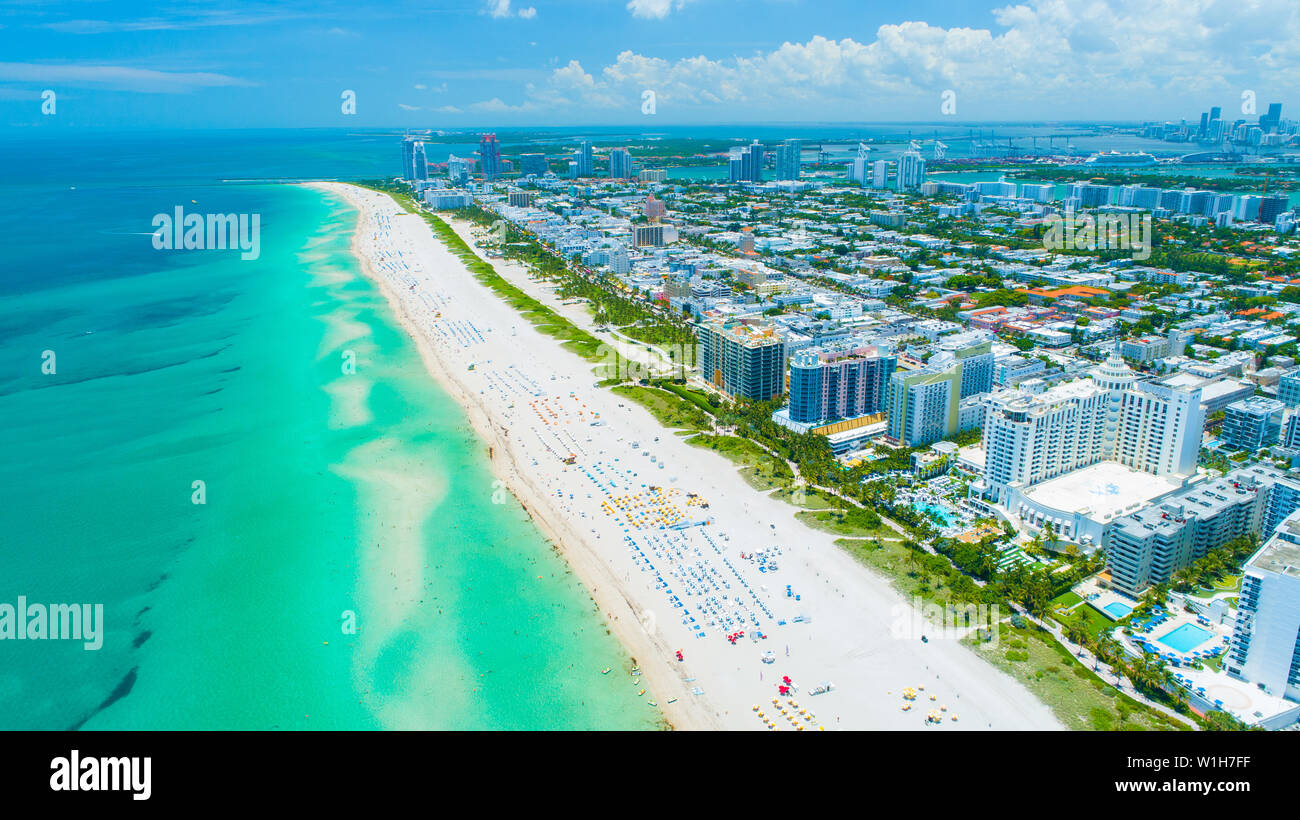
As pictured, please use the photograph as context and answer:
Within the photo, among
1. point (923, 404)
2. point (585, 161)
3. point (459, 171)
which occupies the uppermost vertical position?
point (585, 161)

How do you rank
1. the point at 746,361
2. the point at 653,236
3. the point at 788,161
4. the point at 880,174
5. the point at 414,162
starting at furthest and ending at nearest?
1. the point at 414,162
2. the point at 788,161
3. the point at 880,174
4. the point at 653,236
5. the point at 746,361

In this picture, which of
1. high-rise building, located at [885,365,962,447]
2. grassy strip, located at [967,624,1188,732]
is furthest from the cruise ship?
grassy strip, located at [967,624,1188,732]

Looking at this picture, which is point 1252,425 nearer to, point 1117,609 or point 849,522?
point 1117,609

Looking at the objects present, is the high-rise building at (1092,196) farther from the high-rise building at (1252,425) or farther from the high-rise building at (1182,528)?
the high-rise building at (1182,528)

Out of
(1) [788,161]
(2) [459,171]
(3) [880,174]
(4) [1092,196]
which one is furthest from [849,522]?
(2) [459,171]

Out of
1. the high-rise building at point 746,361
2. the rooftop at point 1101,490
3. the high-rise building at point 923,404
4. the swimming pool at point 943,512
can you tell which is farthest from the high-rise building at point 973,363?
the swimming pool at point 943,512

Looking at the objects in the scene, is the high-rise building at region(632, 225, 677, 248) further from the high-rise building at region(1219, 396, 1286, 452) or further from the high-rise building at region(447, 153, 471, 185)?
the high-rise building at region(447, 153, 471, 185)

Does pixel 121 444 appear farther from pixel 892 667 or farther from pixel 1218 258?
pixel 1218 258
